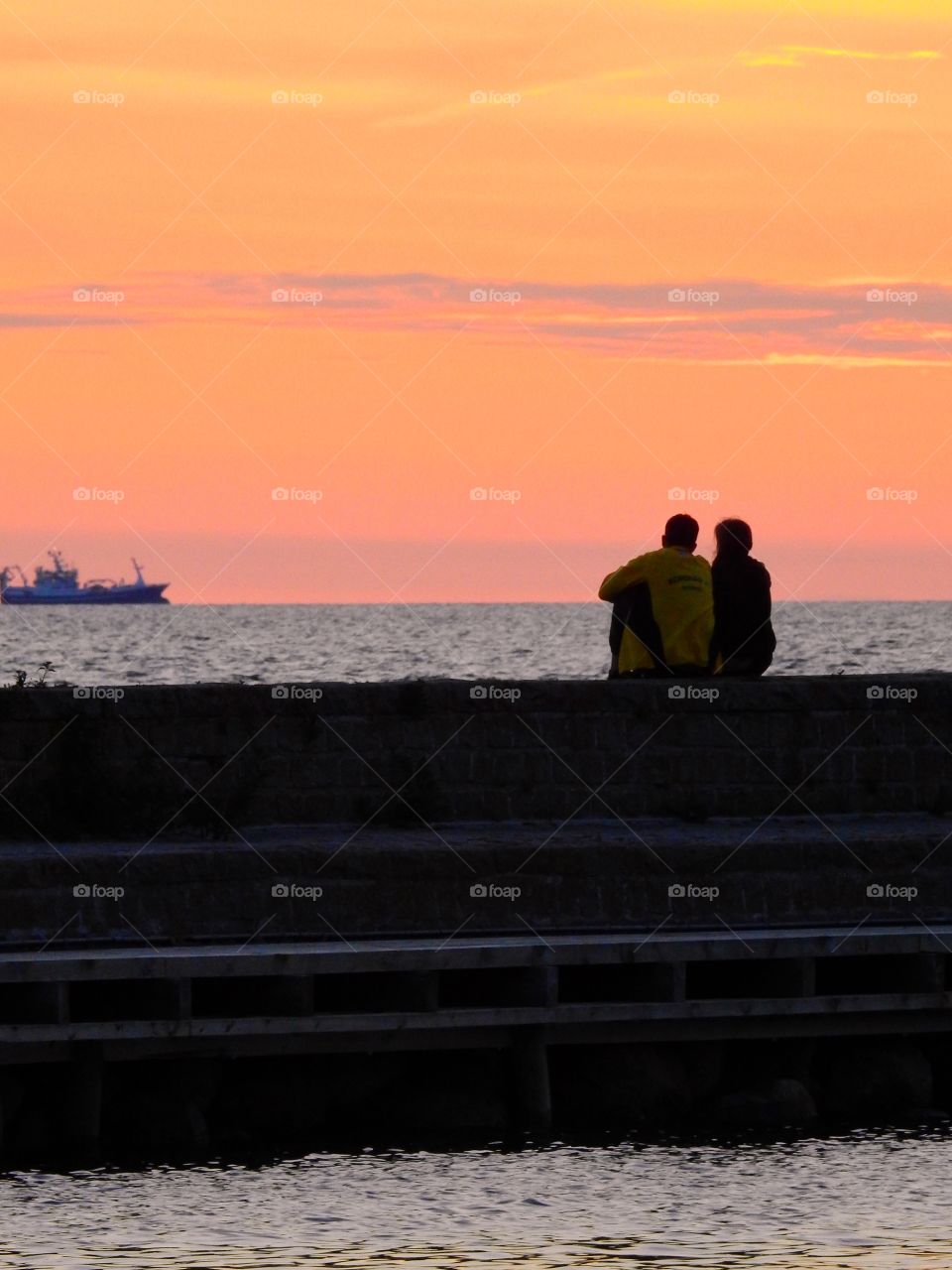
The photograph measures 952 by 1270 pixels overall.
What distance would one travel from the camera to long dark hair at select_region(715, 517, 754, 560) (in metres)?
17.1

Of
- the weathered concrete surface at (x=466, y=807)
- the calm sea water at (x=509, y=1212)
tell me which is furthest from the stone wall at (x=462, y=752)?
the calm sea water at (x=509, y=1212)

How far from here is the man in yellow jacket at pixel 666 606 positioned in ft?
53.8

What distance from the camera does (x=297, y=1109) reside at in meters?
14.3

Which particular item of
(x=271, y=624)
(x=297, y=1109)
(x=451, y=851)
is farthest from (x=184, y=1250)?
(x=271, y=624)

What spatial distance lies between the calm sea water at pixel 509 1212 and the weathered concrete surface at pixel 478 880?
163 centimetres

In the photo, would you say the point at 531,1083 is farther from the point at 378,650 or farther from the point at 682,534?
the point at 378,650

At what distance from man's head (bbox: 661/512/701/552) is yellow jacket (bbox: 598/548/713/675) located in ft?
0.23

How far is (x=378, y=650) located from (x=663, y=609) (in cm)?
7374

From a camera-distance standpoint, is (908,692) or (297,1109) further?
(908,692)

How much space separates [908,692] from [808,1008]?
9.19ft

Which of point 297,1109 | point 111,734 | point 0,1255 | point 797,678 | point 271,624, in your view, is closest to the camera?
point 0,1255

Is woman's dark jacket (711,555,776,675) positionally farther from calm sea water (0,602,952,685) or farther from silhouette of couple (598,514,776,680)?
calm sea water (0,602,952,685)

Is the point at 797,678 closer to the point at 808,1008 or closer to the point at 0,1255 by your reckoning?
the point at 808,1008

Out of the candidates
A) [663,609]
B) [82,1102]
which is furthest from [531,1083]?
[663,609]
